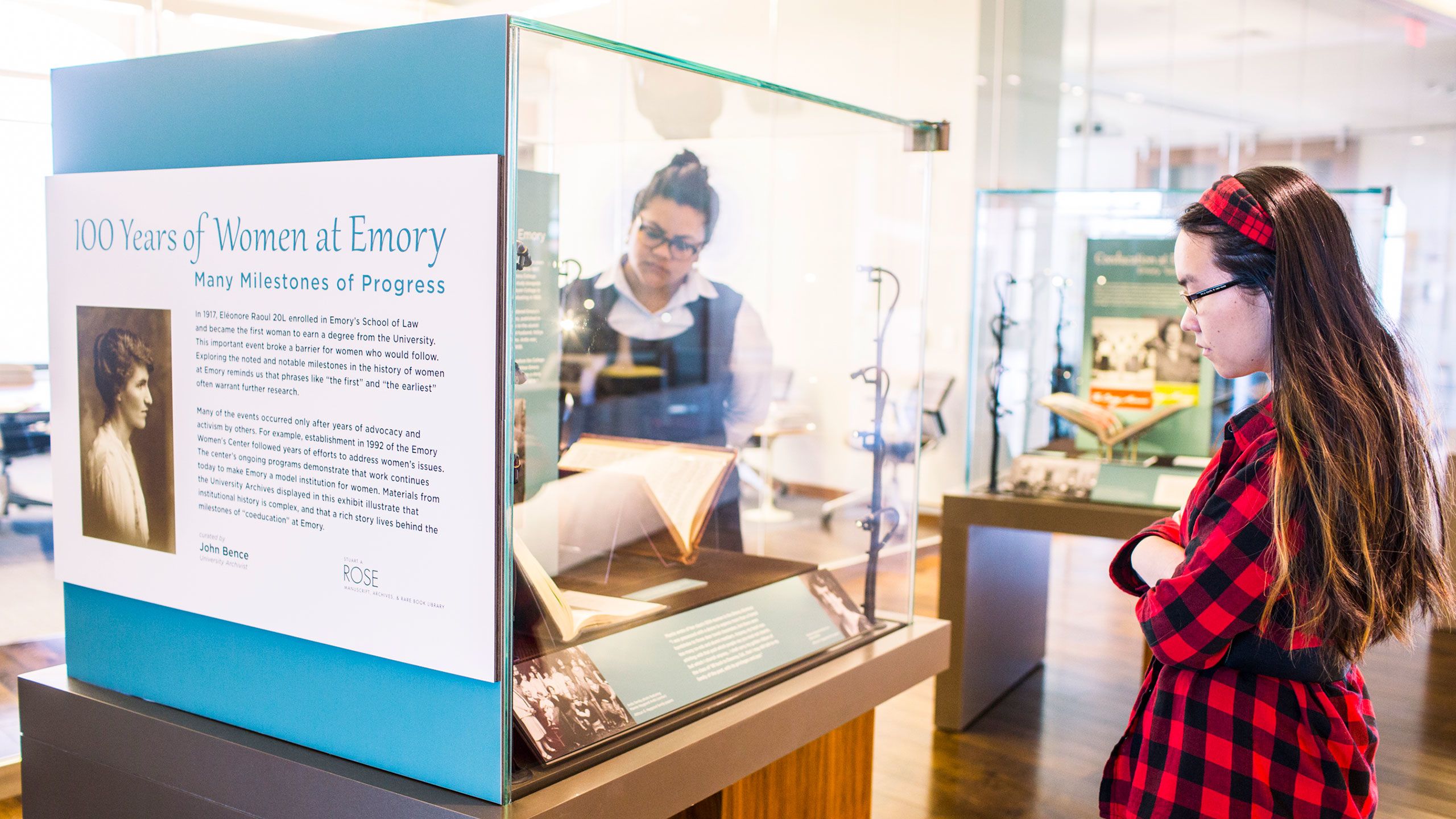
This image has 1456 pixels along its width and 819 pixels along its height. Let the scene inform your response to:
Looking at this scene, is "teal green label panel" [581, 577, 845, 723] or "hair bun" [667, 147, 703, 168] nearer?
"teal green label panel" [581, 577, 845, 723]

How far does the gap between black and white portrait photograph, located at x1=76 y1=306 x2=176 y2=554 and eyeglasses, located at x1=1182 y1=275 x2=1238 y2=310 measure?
137cm

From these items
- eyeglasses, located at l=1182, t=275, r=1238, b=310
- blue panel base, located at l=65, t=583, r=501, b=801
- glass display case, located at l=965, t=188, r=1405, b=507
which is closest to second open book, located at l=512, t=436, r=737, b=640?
blue panel base, located at l=65, t=583, r=501, b=801

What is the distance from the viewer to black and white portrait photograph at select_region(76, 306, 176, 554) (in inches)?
62.0

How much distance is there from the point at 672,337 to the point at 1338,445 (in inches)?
58.6

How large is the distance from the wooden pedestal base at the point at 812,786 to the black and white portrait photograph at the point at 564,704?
37 cm

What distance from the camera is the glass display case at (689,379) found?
1.58 metres

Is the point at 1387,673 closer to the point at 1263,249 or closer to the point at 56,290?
the point at 1263,249

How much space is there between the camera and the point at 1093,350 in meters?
3.69

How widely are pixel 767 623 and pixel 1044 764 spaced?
186 cm

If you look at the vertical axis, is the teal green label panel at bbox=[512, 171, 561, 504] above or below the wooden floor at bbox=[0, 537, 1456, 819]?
above

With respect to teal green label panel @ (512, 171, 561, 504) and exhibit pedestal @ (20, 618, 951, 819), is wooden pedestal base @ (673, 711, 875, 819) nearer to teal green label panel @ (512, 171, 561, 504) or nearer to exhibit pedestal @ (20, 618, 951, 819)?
exhibit pedestal @ (20, 618, 951, 819)

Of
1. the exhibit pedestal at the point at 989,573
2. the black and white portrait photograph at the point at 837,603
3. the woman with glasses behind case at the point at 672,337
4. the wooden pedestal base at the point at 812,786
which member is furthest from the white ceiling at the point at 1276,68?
the wooden pedestal base at the point at 812,786

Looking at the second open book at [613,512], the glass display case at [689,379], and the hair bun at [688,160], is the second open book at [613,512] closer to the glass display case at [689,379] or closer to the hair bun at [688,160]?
the glass display case at [689,379]

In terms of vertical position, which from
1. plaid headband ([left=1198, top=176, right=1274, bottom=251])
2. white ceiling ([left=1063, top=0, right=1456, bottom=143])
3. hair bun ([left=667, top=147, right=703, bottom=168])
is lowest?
plaid headband ([left=1198, top=176, right=1274, bottom=251])
